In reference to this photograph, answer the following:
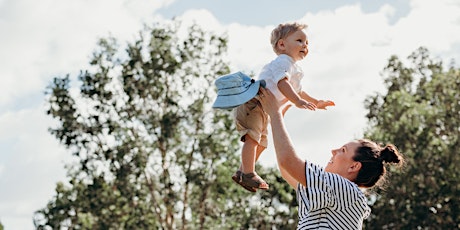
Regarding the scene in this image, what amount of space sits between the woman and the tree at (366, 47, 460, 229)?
22.9 metres

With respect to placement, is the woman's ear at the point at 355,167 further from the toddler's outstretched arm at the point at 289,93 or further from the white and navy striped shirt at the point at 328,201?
the toddler's outstretched arm at the point at 289,93

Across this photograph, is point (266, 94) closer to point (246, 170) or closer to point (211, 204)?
point (246, 170)

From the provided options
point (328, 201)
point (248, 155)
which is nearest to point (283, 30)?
point (248, 155)

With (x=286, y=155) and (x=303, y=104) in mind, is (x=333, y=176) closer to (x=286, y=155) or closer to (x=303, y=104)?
(x=286, y=155)

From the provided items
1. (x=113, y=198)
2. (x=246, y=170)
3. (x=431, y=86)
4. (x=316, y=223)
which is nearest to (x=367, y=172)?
(x=316, y=223)

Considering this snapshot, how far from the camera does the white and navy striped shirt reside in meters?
4.17

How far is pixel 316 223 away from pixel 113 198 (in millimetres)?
23530

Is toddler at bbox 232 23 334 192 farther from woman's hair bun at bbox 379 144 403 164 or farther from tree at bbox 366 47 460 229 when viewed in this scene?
tree at bbox 366 47 460 229

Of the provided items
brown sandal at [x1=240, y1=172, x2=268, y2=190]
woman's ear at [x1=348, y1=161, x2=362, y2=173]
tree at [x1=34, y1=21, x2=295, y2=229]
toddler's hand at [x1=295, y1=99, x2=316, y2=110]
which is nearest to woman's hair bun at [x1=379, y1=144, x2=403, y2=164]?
woman's ear at [x1=348, y1=161, x2=362, y2=173]

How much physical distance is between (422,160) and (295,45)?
2345cm

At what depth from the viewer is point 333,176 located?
4246 mm

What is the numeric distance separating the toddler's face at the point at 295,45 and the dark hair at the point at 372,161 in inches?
26.1

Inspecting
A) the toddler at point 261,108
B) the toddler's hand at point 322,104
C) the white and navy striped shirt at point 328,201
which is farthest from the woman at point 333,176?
the toddler's hand at point 322,104

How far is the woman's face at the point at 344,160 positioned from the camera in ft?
14.5
